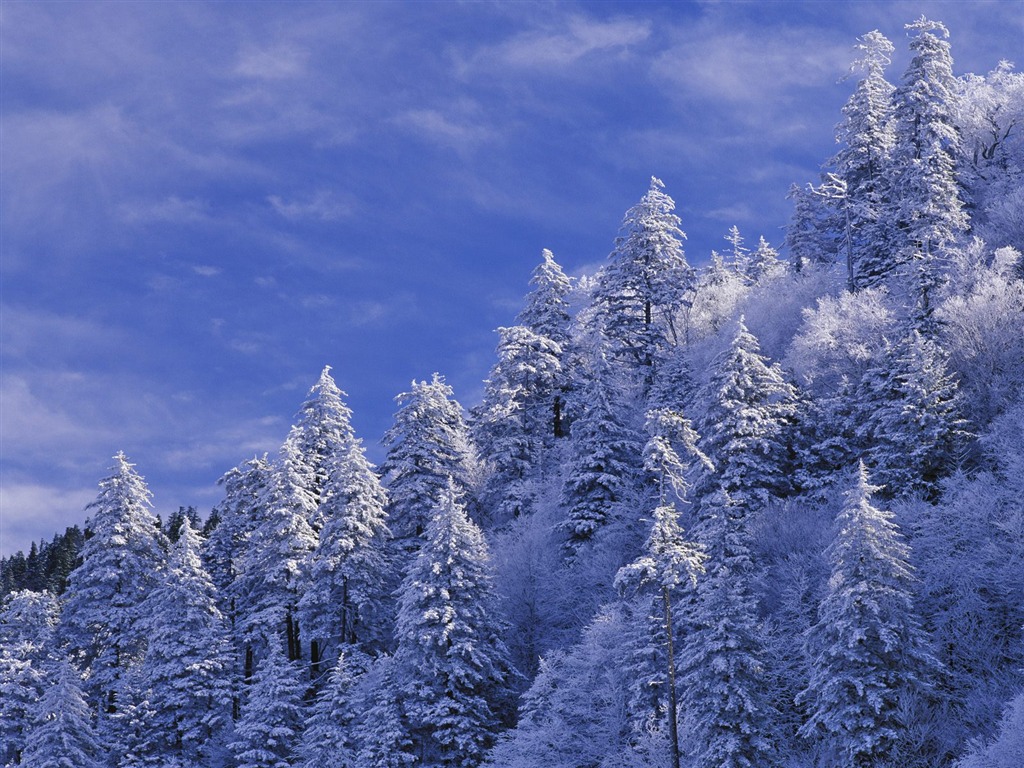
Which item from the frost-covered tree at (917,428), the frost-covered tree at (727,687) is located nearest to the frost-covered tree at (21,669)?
the frost-covered tree at (727,687)

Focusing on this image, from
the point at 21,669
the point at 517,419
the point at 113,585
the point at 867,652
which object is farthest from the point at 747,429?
the point at 21,669

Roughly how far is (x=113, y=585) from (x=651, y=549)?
33599mm

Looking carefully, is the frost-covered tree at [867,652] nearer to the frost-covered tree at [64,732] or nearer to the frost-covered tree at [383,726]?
the frost-covered tree at [383,726]

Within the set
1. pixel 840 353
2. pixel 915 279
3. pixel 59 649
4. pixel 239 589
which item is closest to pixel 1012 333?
pixel 915 279

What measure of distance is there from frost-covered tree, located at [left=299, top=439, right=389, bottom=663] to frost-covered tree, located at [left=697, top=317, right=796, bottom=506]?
17.5 meters

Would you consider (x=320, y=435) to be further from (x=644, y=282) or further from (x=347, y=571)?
(x=644, y=282)

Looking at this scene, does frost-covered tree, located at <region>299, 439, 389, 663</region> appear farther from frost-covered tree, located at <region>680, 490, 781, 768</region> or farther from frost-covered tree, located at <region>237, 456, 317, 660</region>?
frost-covered tree, located at <region>680, 490, 781, 768</region>

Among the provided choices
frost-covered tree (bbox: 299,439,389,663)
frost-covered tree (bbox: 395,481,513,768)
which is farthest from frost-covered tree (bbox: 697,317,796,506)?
frost-covered tree (bbox: 299,439,389,663)

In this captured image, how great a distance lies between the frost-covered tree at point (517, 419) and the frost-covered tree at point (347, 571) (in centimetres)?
913

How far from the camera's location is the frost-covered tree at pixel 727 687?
2914 cm

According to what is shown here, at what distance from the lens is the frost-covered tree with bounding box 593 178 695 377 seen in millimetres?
62125

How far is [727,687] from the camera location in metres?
29.3

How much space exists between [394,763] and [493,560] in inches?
451

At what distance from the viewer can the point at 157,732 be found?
45719 mm
